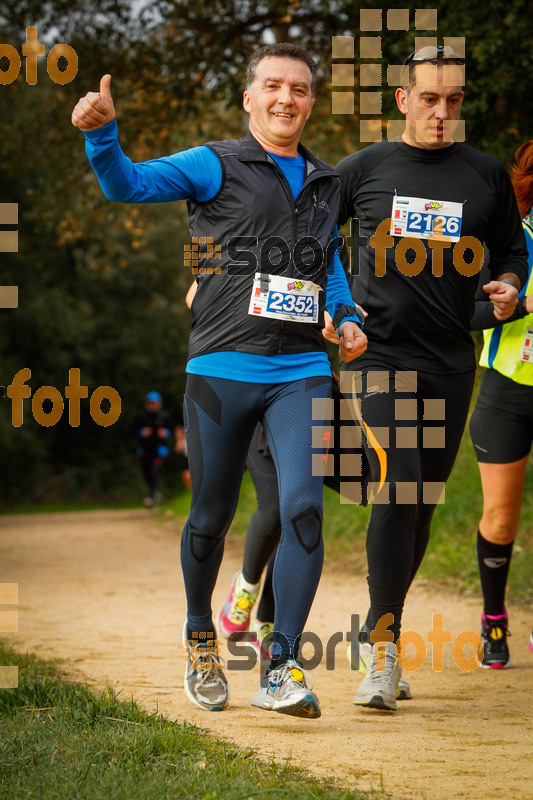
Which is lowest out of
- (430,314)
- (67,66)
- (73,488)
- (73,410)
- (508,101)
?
(73,488)

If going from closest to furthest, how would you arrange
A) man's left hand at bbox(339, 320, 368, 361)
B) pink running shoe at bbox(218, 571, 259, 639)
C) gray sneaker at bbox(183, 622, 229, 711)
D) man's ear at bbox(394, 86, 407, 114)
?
1. man's left hand at bbox(339, 320, 368, 361)
2. gray sneaker at bbox(183, 622, 229, 711)
3. man's ear at bbox(394, 86, 407, 114)
4. pink running shoe at bbox(218, 571, 259, 639)

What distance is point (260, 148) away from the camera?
144 inches

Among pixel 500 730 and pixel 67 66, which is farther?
pixel 67 66

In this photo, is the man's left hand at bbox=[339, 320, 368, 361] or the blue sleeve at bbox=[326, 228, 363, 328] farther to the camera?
the blue sleeve at bbox=[326, 228, 363, 328]

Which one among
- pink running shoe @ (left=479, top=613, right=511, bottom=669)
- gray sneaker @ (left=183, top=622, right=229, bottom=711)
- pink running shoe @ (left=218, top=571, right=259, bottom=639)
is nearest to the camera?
gray sneaker @ (left=183, top=622, right=229, bottom=711)

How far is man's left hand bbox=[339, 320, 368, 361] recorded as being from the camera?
366 cm

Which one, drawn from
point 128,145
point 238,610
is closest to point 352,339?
point 238,610

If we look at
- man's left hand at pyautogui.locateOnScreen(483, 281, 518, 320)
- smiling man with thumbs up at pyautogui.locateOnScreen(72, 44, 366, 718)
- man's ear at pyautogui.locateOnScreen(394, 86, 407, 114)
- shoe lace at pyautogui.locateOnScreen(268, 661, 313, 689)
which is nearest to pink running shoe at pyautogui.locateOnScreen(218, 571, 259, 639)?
smiling man with thumbs up at pyautogui.locateOnScreen(72, 44, 366, 718)

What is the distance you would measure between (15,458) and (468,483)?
18014mm

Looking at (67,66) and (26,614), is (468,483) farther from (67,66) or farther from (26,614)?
(67,66)

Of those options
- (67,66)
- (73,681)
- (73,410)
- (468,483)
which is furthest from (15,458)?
(73,681)

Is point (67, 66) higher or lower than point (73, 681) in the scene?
higher

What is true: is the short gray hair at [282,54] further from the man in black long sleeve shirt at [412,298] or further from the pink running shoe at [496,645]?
the pink running shoe at [496,645]

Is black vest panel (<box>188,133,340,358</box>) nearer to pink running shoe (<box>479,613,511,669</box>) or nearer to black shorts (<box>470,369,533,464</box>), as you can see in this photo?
black shorts (<box>470,369,533,464</box>)
